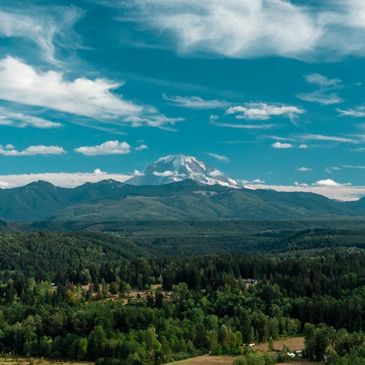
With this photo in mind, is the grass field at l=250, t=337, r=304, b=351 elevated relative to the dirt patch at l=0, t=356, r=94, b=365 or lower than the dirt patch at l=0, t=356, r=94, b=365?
elevated

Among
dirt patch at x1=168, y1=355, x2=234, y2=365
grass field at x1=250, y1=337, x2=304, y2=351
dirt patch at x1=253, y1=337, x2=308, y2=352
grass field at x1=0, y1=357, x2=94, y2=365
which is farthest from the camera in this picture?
grass field at x1=250, y1=337, x2=304, y2=351

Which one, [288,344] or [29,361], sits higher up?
[288,344]

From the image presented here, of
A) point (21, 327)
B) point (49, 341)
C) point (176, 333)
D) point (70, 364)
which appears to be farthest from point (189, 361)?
point (21, 327)

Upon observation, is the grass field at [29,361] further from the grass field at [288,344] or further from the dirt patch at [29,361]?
the grass field at [288,344]

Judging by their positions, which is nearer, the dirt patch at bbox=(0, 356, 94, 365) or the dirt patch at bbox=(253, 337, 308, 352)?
the dirt patch at bbox=(0, 356, 94, 365)

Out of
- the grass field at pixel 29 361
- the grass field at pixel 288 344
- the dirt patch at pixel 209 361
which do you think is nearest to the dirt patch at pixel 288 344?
the grass field at pixel 288 344

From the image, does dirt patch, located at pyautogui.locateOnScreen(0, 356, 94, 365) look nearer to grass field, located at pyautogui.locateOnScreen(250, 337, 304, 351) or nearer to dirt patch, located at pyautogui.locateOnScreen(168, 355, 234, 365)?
dirt patch, located at pyautogui.locateOnScreen(168, 355, 234, 365)

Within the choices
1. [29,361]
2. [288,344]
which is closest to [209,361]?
[288,344]

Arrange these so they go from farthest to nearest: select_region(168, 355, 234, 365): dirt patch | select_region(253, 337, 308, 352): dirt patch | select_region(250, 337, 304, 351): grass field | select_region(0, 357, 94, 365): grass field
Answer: select_region(250, 337, 304, 351): grass field → select_region(253, 337, 308, 352): dirt patch → select_region(0, 357, 94, 365): grass field → select_region(168, 355, 234, 365): dirt patch

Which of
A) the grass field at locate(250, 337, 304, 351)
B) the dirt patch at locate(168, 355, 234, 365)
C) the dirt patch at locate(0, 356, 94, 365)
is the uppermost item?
the grass field at locate(250, 337, 304, 351)

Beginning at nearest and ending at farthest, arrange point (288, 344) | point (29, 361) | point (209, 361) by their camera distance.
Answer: point (209, 361) → point (29, 361) → point (288, 344)

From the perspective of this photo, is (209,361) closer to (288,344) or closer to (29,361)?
(288,344)

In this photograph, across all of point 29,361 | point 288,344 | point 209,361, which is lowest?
point 29,361

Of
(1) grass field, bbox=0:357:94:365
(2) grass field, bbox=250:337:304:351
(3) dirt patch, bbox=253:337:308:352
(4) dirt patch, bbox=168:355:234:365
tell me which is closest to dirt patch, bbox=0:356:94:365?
(1) grass field, bbox=0:357:94:365
